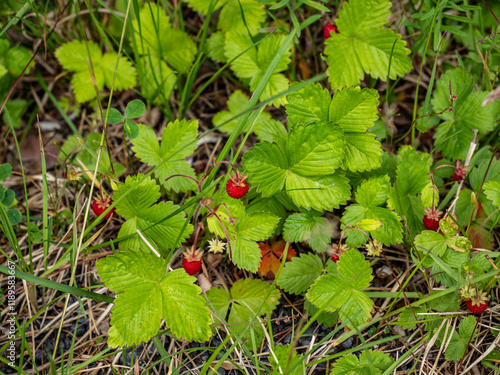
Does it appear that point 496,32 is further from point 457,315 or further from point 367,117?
point 457,315

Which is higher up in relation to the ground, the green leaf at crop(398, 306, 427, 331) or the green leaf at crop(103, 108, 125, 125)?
the green leaf at crop(103, 108, 125, 125)

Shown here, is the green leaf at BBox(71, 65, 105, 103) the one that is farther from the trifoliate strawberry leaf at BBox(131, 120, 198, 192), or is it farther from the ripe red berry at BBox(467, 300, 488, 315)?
the ripe red berry at BBox(467, 300, 488, 315)

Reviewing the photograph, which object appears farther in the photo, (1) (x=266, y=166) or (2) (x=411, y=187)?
(2) (x=411, y=187)

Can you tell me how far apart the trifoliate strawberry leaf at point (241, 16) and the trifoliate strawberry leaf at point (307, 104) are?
85 centimetres

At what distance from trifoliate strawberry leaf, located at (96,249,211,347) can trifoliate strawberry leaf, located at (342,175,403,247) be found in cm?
84

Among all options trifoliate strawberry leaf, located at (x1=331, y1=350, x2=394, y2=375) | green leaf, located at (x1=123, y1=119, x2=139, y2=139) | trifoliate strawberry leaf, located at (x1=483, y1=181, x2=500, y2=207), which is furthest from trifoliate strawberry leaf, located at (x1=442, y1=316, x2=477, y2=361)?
green leaf, located at (x1=123, y1=119, x2=139, y2=139)

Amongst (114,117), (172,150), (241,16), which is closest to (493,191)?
(172,150)

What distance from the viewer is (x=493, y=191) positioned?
2.04 meters

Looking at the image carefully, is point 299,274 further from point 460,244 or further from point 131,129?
point 131,129

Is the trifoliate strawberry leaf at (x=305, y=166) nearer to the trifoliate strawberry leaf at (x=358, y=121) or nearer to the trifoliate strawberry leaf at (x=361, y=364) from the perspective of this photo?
the trifoliate strawberry leaf at (x=358, y=121)

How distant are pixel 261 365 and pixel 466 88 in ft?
6.49

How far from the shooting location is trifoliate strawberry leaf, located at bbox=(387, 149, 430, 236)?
2.07 m

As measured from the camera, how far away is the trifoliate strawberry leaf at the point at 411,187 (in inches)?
81.6

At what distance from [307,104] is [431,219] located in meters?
0.87
